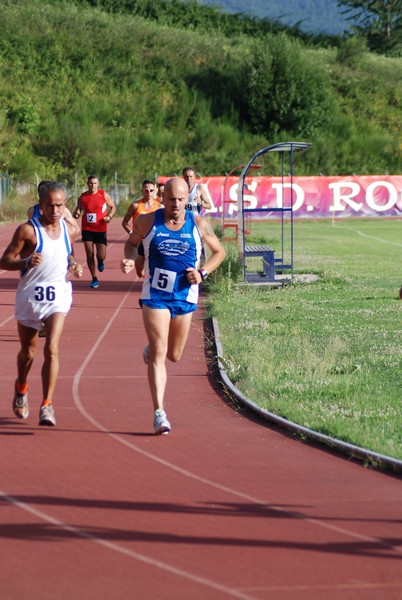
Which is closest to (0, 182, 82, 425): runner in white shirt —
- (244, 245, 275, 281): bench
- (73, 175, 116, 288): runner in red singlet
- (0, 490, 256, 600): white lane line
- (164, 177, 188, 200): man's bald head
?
(164, 177, 188, 200): man's bald head

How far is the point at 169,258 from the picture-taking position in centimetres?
945

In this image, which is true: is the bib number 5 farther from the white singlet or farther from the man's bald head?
the white singlet

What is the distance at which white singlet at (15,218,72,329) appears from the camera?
956 cm

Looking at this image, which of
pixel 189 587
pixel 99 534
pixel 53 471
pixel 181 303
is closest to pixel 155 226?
pixel 181 303

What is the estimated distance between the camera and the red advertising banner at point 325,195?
54.0 meters

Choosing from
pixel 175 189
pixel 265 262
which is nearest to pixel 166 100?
pixel 265 262

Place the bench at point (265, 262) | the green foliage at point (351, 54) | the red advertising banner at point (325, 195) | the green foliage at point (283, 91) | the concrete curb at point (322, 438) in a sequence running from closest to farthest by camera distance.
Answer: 1. the concrete curb at point (322, 438)
2. the bench at point (265, 262)
3. the red advertising banner at point (325, 195)
4. the green foliage at point (283, 91)
5. the green foliage at point (351, 54)

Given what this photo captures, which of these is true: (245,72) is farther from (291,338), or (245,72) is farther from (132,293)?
(291,338)

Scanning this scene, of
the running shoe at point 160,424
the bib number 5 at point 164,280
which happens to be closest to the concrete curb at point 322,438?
the running shoe at point 160,424

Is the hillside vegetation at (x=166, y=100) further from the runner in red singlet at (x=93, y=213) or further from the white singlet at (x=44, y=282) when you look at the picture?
the white singlet at (x=44, y=282)

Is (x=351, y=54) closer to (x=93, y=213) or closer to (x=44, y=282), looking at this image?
(x=93, y=213)

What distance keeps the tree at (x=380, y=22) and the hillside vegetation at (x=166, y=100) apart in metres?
19.9

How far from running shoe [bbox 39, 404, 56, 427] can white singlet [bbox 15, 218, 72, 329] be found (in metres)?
0.69

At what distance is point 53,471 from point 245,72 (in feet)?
223
